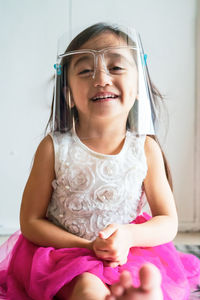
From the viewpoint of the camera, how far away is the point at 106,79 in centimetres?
66

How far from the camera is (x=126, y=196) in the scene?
2.46 feet

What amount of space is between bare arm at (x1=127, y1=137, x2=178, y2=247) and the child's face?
13cm

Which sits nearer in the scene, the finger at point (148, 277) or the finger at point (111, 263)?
the finger at point (148, 277)

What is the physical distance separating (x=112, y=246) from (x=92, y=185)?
0.60 ft

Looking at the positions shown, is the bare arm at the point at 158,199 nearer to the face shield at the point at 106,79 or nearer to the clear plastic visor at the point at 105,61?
the face shield at the point at 106,79

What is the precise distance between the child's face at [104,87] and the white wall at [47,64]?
0.71 metres

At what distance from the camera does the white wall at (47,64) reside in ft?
4.68

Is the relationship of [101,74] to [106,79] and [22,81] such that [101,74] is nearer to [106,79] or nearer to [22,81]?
[106,79]

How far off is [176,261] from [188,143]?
0.86 meters

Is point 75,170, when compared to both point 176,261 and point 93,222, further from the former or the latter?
point 176,261

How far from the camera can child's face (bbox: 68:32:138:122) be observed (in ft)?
2.21

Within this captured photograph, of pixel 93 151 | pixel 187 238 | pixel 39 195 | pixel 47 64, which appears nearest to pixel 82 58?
pixel 93 151

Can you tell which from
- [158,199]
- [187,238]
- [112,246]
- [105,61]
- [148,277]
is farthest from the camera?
[187,238]

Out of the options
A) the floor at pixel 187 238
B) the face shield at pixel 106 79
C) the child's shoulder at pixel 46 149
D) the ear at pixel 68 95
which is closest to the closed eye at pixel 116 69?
the face shield at pixel 106 79
